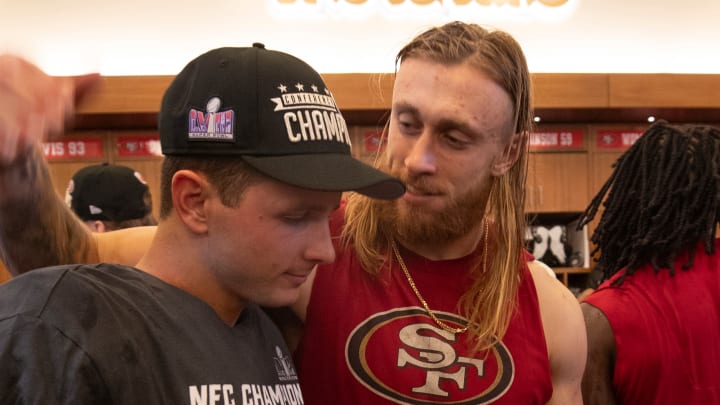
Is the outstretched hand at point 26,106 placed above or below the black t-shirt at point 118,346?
above

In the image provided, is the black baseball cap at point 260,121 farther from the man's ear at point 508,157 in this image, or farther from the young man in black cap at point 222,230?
the man's ear at point 508,157

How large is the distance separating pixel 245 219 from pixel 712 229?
1.32m

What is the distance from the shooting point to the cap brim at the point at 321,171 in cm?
90

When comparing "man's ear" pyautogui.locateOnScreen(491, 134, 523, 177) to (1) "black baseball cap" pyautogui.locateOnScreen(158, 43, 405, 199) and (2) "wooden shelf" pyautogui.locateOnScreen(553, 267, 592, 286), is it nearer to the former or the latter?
(1) "black baseball cap" pyautogui.locateOnScreen(158, 43, 405, 199)

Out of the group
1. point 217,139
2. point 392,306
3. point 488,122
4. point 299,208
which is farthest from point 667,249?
point 217,139

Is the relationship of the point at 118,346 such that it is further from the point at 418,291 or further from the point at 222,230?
the point at 418,291

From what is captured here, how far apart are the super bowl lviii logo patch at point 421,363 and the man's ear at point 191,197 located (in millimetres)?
435

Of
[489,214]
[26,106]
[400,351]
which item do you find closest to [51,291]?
[26,106]

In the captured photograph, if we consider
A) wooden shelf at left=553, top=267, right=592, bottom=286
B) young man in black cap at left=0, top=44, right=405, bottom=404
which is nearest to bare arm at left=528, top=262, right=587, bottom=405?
Answer: young man in black cap at left=0, top=44, right=405, bottom=404

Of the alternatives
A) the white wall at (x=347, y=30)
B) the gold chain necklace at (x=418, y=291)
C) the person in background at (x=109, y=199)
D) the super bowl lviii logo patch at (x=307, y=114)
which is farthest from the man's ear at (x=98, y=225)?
the white wall at (x=347, y=30)

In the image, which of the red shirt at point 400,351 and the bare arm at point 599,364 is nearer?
the red shirt at point 400,351

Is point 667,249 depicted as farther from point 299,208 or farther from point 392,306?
point 299,208

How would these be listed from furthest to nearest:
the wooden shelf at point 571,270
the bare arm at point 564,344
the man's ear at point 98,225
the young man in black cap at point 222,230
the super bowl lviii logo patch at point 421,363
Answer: the wooden shelf at point 571,270, the man's ear at point 98,225, the bare arm at point 564,344, the super bowl lviii logo patch at point 421,363, the young man in black cap at point 222,230

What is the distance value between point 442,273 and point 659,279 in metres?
0.63
